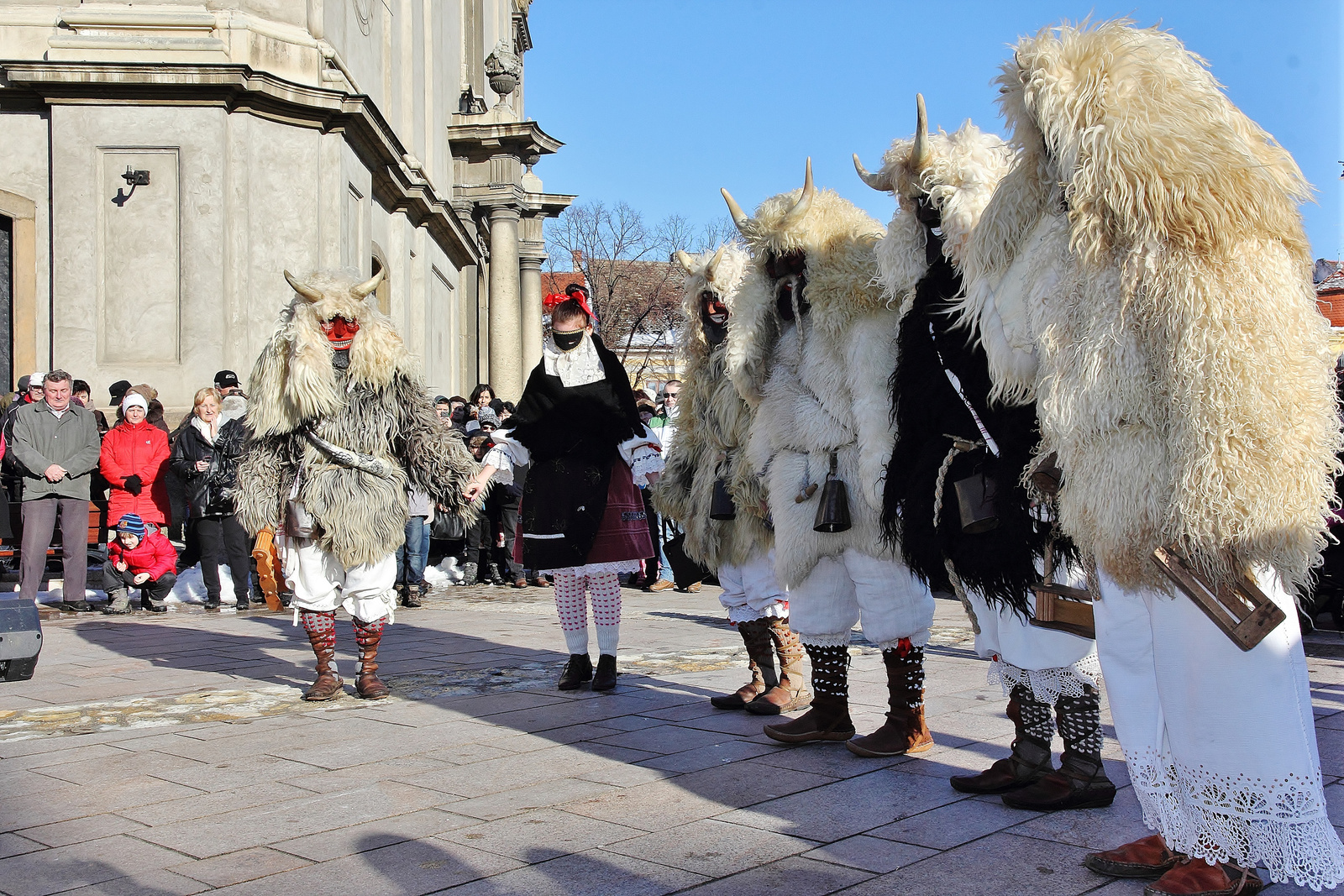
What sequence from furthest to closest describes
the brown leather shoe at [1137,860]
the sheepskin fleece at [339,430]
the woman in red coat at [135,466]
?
the woman in red coat at [135,466], the sheepskin fleece at [339,430], the brown leather shoe at [1137,860]

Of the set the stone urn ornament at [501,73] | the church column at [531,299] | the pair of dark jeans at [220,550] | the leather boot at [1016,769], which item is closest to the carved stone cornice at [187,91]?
the pair of dark jeans at [220,550]

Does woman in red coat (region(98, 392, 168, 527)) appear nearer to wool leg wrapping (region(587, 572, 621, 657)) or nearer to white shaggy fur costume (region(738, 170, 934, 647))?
wool leg wrapping (region(587, 572, 621, 657))

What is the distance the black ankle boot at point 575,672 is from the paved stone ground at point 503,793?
130 mm

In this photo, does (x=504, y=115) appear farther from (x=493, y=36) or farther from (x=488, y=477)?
(x=488, y=477)

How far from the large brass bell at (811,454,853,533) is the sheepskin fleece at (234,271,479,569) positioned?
2.55 metres

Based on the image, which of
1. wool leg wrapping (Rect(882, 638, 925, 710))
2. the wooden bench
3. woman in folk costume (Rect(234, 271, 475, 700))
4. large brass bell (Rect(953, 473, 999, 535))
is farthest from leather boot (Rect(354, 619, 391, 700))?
the wooden bench

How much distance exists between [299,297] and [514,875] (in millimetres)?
3928

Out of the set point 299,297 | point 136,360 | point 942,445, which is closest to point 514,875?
point 942,445

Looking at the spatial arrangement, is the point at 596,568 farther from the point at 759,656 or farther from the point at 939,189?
the point at 939,189

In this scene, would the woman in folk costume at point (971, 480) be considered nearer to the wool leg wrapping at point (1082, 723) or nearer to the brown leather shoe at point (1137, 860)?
the wool leg wrapping at point (1082, 723)

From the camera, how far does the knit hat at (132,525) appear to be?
10.5 metres

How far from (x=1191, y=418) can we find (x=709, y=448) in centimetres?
360

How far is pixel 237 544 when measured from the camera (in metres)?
11.1

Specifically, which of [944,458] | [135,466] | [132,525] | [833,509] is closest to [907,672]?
[833,509]
